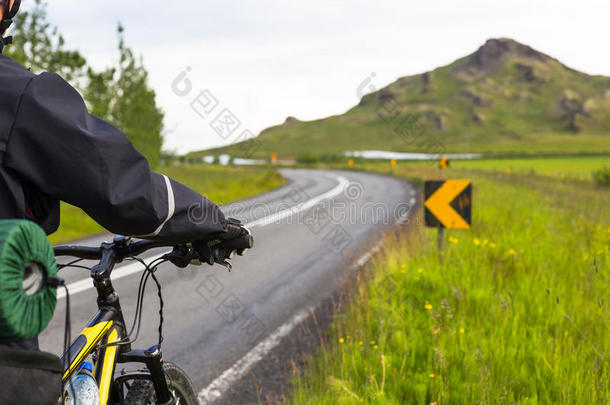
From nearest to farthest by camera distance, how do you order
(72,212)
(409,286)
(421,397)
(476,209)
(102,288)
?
(102,288), (421,397), (409,286), (476,209), (72,212)

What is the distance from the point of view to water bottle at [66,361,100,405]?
153 cm

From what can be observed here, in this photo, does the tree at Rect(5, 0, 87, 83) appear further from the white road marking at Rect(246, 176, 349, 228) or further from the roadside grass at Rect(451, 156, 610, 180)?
the roadside grass at Rect(451, 156, 610, 180)

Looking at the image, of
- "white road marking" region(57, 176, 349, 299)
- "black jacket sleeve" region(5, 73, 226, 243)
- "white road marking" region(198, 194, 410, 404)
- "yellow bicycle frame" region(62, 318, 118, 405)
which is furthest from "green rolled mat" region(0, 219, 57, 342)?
"white road marking" region(57, 176, 349, 299)

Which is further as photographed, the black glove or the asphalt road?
the asphalt road

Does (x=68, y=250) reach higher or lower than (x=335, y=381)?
higher

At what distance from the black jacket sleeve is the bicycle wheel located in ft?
3.02

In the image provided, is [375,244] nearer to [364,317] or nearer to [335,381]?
[364,317]

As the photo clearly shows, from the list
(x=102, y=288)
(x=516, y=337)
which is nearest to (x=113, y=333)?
(x=102, y=288)

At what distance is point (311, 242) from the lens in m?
8.66

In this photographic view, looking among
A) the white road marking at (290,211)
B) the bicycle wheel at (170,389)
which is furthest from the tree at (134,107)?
the bicycle wheel at (170,389)

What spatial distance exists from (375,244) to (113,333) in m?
6.68

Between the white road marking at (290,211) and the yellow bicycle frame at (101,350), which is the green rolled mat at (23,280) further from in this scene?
the white road marking at (290,211)

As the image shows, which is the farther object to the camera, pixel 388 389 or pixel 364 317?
pixel 364 317

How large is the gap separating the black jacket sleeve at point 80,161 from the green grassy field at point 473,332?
187 centimetres
